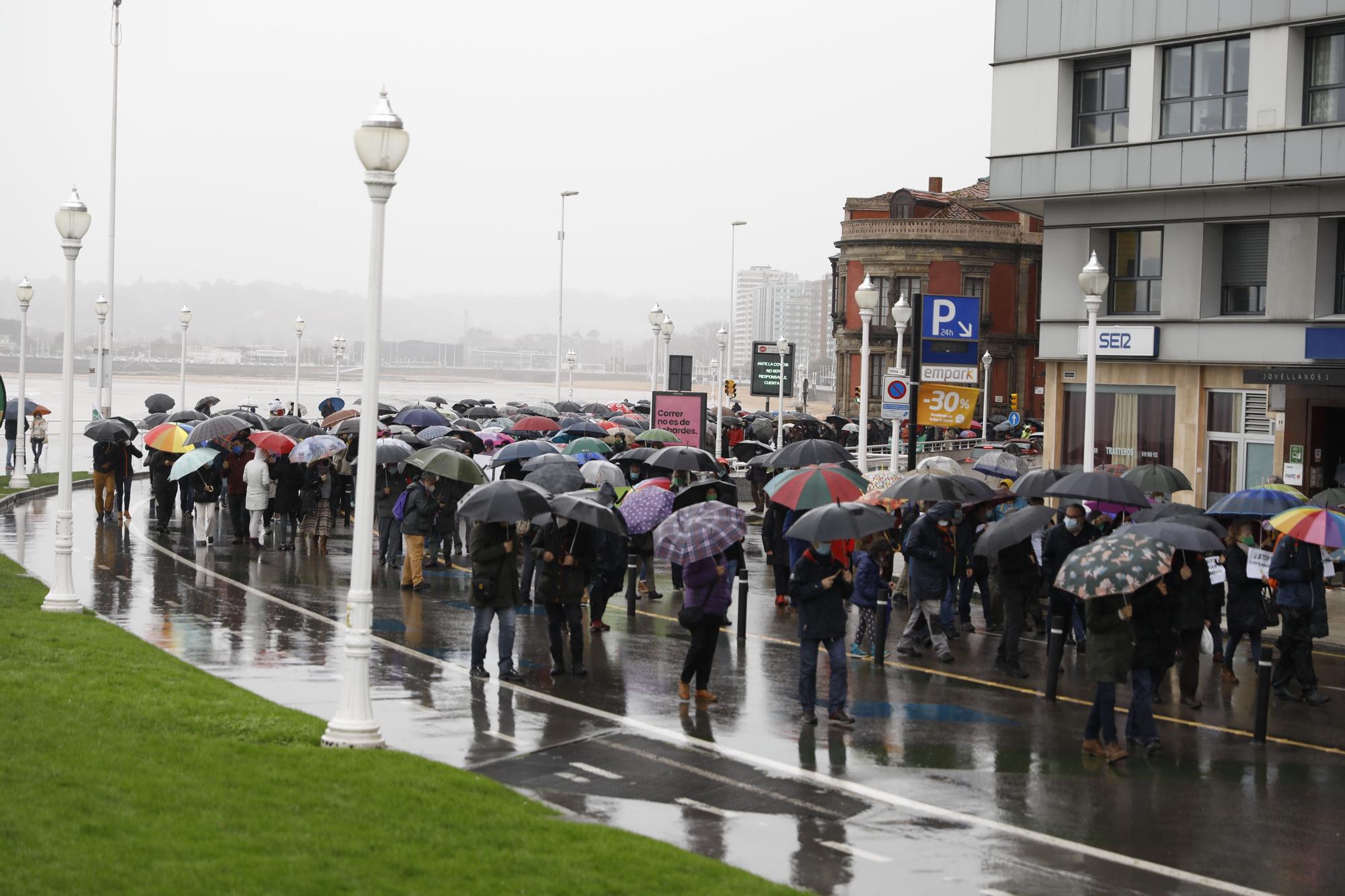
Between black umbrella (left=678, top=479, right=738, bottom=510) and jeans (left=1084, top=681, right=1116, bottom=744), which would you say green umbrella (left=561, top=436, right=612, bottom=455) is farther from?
jeans (left=1084, top=681, right=1116, bottom=744)

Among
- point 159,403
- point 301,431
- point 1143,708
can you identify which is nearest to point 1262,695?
point 1143,708

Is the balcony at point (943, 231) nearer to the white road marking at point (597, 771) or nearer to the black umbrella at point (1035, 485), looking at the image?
the black umbrella at point (1035, 485)

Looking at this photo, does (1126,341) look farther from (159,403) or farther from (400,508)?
(159,403)

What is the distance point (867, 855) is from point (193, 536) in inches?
763

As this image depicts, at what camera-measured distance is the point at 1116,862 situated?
9.56m

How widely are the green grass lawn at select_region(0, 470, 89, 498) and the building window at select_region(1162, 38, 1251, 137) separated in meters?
25.8

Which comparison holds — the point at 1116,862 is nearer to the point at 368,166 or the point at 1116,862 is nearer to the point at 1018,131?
the point at 368,166

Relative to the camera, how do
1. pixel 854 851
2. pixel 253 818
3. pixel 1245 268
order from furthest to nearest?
pixel 1245 268, pixel 854 851, pixel 253 818

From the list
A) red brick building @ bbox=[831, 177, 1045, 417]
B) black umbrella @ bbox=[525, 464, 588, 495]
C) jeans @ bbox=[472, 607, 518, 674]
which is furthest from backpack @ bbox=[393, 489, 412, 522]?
red brick building @ bbox=[831, 177, 1045, 417]

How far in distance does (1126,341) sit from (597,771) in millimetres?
22612

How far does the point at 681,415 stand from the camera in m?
30.5

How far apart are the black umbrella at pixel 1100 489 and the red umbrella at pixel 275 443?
13.6 metres

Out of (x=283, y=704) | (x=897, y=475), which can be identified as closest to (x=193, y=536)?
(x=897, y=475)

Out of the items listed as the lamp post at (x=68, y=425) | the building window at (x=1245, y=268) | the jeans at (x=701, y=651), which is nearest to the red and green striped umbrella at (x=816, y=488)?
the jeans at (x=701, y=651)
